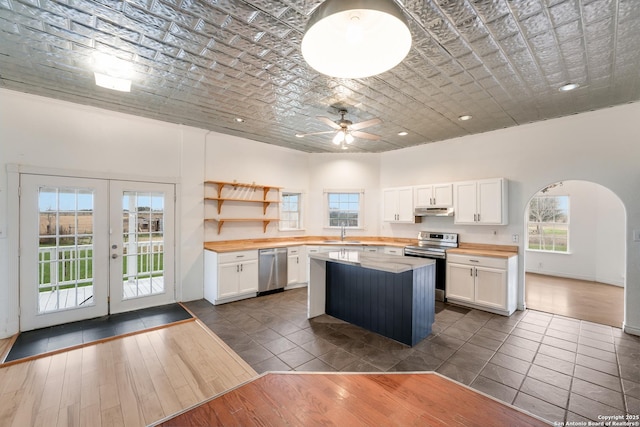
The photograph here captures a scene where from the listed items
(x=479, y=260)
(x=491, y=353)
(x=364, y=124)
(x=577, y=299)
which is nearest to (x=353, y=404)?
(x=491, y=353)

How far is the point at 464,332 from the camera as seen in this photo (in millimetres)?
3439

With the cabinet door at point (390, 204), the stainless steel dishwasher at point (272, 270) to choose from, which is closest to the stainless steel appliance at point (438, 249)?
the cabinet door at point (390, 204)

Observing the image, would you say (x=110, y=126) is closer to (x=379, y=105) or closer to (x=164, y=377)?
(x=164, y=377)

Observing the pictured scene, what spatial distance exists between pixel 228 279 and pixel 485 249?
4380 mm

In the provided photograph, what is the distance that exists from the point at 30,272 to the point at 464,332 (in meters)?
5.48

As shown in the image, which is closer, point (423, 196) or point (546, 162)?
point (546, 162)

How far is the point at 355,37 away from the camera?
1388 millimetres

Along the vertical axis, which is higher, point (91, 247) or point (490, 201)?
point (490, 201)

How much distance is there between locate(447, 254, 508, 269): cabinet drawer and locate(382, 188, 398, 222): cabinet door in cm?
152

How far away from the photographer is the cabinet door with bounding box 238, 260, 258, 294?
4648 mm

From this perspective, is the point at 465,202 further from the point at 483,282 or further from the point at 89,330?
the point at 89,330

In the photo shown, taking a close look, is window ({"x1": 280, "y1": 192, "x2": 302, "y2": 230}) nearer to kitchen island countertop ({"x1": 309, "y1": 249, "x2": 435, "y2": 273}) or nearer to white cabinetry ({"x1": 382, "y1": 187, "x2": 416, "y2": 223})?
white cabinetry ({"x1": 382, "y1": 187, "x2": 416, "y2": 223})

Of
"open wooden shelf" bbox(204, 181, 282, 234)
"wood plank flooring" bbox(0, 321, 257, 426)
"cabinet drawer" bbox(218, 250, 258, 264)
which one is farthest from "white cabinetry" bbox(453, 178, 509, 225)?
"wood plank flooring" bbox(0, 321, 257, 426)

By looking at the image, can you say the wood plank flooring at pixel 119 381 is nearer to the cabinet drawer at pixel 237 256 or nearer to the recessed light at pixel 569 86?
the cabinet drawer at pixel 237 256
